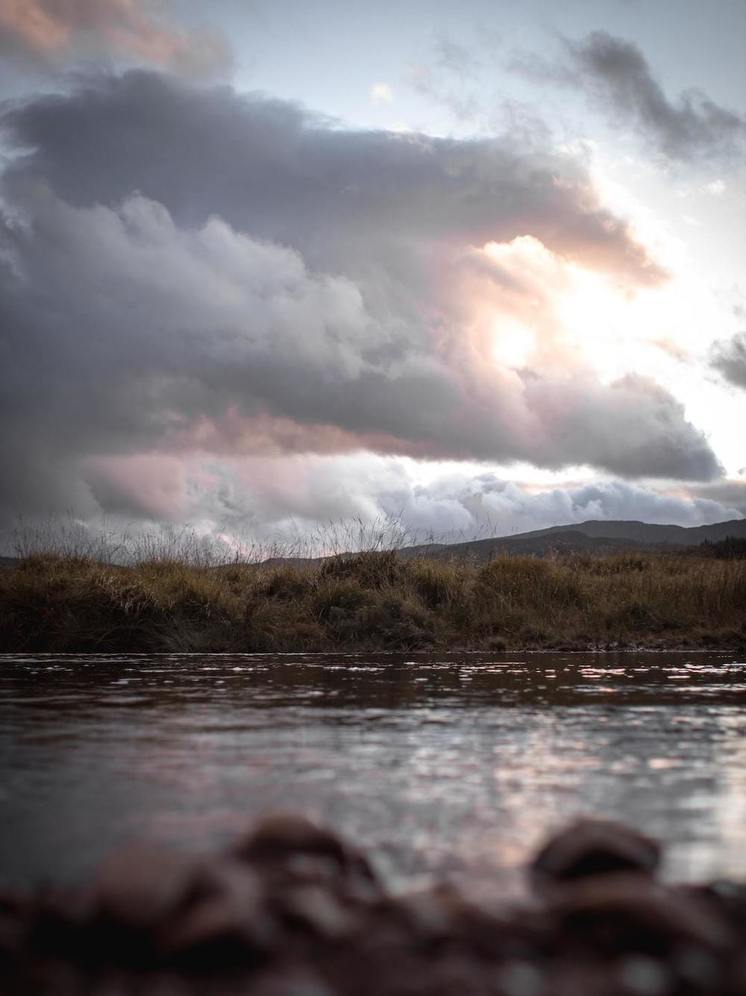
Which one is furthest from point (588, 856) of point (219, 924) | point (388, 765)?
point (388, 765)

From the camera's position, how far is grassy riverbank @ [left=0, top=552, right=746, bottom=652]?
38.5 feet

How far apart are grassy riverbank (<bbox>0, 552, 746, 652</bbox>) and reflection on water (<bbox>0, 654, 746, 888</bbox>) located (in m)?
4.51

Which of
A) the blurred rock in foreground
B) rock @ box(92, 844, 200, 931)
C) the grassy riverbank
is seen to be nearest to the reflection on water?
the blurred rock in foreground

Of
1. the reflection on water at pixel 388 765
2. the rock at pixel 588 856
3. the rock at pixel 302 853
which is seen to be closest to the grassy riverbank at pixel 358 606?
the reflection on water at pixel 388 765

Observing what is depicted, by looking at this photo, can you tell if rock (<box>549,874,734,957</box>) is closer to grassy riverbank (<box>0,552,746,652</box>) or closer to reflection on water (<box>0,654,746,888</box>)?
reflection on water (<box>0,654,746,888</box>)

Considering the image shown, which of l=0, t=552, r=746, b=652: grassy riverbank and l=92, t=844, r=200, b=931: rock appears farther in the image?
l=0, t=552, r=746, b=652: grassy riverbank

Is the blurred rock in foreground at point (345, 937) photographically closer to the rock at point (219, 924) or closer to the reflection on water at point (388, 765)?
the rock at point (219, 924)

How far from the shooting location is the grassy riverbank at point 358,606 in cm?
1175

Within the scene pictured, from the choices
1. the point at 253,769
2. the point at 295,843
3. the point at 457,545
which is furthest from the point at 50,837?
the point at 457,545

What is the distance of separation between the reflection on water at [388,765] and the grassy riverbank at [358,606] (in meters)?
4.51

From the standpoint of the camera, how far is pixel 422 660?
9.88 m

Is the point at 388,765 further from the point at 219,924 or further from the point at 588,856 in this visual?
the point at 219,924

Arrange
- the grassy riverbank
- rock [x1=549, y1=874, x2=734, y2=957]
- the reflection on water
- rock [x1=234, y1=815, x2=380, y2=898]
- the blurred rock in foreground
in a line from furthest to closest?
the grassy riverbank < the reflection on water < rock [x1=234, y1=815, x2=380, y2=898] < rock [x1=549, y1=874, x2=734, y2=957] < the blurred rock in foreground

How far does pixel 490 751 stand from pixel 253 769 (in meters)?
1.05
